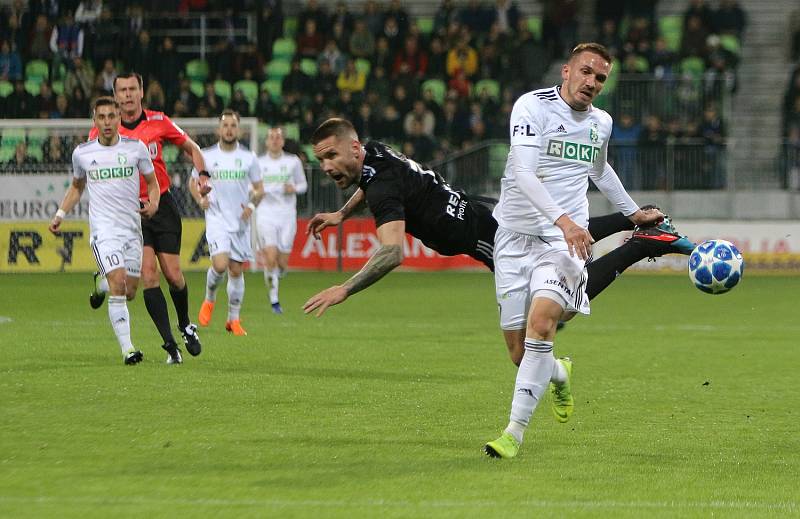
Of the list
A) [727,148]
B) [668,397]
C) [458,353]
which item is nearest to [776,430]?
[668,397]

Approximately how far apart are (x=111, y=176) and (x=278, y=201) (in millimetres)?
7498

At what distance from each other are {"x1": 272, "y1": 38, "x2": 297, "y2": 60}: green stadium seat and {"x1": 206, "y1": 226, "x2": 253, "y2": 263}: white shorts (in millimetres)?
14378

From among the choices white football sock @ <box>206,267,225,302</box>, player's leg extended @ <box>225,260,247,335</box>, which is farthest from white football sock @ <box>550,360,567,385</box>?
white football sock @ <box>206,267,225,302</box>

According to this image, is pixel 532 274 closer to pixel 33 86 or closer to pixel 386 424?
pixel 386 424

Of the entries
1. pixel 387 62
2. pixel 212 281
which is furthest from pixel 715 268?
pixel 387 62

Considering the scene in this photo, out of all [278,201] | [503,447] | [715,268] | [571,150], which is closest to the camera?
[503,447]

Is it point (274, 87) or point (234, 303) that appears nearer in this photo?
point (234, 303)

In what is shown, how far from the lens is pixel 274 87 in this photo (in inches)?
1081

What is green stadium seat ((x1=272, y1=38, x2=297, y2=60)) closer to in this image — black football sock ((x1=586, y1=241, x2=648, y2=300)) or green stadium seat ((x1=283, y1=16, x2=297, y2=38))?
green stadium seat ((x1=283, y1=16, x2=297, y2=38))

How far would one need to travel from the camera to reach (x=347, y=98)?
25844 millimetres

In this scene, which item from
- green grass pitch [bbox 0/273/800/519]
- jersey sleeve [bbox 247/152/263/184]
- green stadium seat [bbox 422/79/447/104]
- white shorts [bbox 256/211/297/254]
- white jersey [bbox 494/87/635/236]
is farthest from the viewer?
green stadium seat [bbox 422/79/447/104]

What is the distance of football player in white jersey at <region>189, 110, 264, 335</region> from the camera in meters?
13.9

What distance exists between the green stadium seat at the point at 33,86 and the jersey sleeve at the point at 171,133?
49.6 ft

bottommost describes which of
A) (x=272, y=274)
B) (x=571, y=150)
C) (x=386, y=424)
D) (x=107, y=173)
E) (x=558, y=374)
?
(x=272, y=274)
